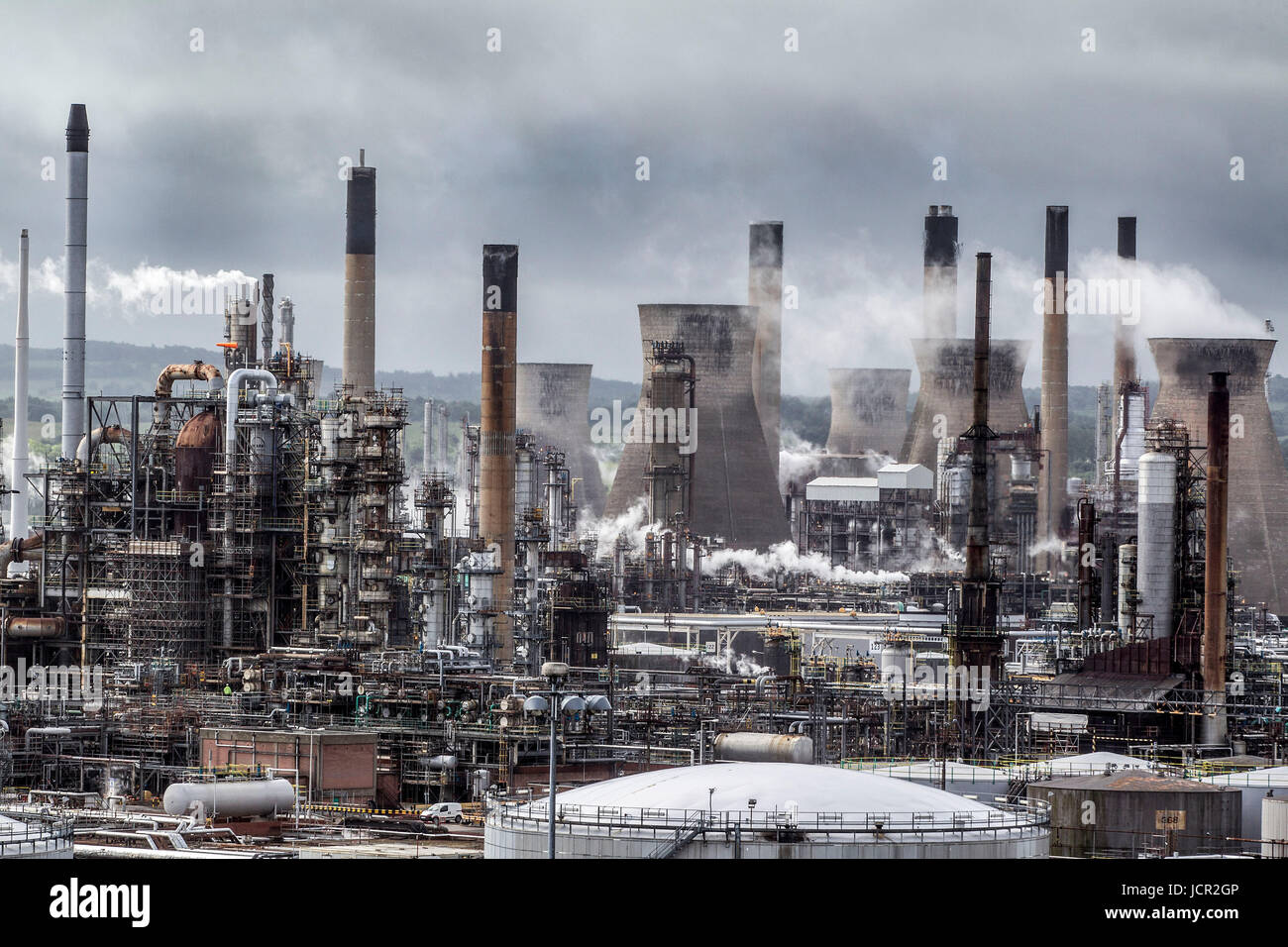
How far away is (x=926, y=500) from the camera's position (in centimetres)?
7975

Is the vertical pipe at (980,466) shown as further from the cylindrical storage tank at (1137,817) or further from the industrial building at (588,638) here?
the cylindrical storage tank at (1137,817)

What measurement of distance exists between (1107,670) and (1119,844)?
16.3m

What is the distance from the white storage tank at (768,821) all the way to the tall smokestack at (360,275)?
3948 cm

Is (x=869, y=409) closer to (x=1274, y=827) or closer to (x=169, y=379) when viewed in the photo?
(x=169, y=379)

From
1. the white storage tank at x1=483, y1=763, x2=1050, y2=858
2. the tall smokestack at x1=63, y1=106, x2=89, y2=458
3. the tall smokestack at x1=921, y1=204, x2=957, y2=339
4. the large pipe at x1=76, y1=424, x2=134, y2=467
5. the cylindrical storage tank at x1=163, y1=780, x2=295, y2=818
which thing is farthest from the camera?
the tall smokestack at x1=921, y1=204, x2=957, y2=339

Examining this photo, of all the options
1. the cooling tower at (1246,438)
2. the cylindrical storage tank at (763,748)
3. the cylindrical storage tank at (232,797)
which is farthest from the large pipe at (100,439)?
the cooling tower at (1246,438)

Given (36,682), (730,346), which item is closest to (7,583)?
(36,682)

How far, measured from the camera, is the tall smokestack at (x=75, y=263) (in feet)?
185

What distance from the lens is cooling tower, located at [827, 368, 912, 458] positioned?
90.6 metres

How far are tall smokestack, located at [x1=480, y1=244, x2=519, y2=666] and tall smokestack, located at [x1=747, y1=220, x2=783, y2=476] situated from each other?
18.9 meters

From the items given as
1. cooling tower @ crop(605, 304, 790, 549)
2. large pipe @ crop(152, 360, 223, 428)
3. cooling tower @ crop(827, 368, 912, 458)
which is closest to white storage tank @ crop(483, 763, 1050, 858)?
large pipe @ crop(152, 360, 223, 428)

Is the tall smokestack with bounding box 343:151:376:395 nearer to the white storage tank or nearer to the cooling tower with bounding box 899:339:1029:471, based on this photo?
the cooling tower with bounding box 899:339:1029:471

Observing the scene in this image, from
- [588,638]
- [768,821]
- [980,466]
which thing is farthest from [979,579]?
[768,821]

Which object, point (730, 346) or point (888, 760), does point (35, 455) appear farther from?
point (888, 760)
